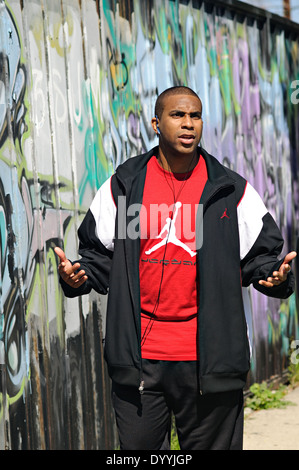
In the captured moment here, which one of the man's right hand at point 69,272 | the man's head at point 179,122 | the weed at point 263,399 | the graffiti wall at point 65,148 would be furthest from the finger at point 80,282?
the weed at point 263,399

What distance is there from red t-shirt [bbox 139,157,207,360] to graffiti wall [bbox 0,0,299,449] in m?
0.43

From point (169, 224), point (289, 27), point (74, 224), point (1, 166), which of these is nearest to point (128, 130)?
point (74, 224)

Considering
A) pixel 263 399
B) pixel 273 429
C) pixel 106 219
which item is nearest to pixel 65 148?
pixel 106 219

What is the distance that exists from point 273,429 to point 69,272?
3506mm

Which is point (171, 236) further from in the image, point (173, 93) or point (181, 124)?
point (173, 93)

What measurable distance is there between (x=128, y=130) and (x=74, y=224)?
2.99 ft

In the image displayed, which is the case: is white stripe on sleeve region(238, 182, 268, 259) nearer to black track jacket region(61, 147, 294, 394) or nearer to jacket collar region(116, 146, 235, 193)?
black track jacket region(61, 147, 294, 394)

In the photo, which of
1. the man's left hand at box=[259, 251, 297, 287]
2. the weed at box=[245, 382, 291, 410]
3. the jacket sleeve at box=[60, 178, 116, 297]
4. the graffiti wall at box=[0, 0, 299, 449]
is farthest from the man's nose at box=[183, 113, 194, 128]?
the weed at box=[245, 382, 291, 410]

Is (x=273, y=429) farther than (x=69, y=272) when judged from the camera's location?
Yes

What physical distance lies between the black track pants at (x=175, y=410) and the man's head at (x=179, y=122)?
1.00 metres

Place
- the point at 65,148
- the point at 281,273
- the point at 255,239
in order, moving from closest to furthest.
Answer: the point at 281,273
the point at 255,239
the point at 65,148

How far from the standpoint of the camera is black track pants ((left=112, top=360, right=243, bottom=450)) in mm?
3531

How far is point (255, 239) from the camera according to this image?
3.62 m

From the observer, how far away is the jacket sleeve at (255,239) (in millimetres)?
3604
